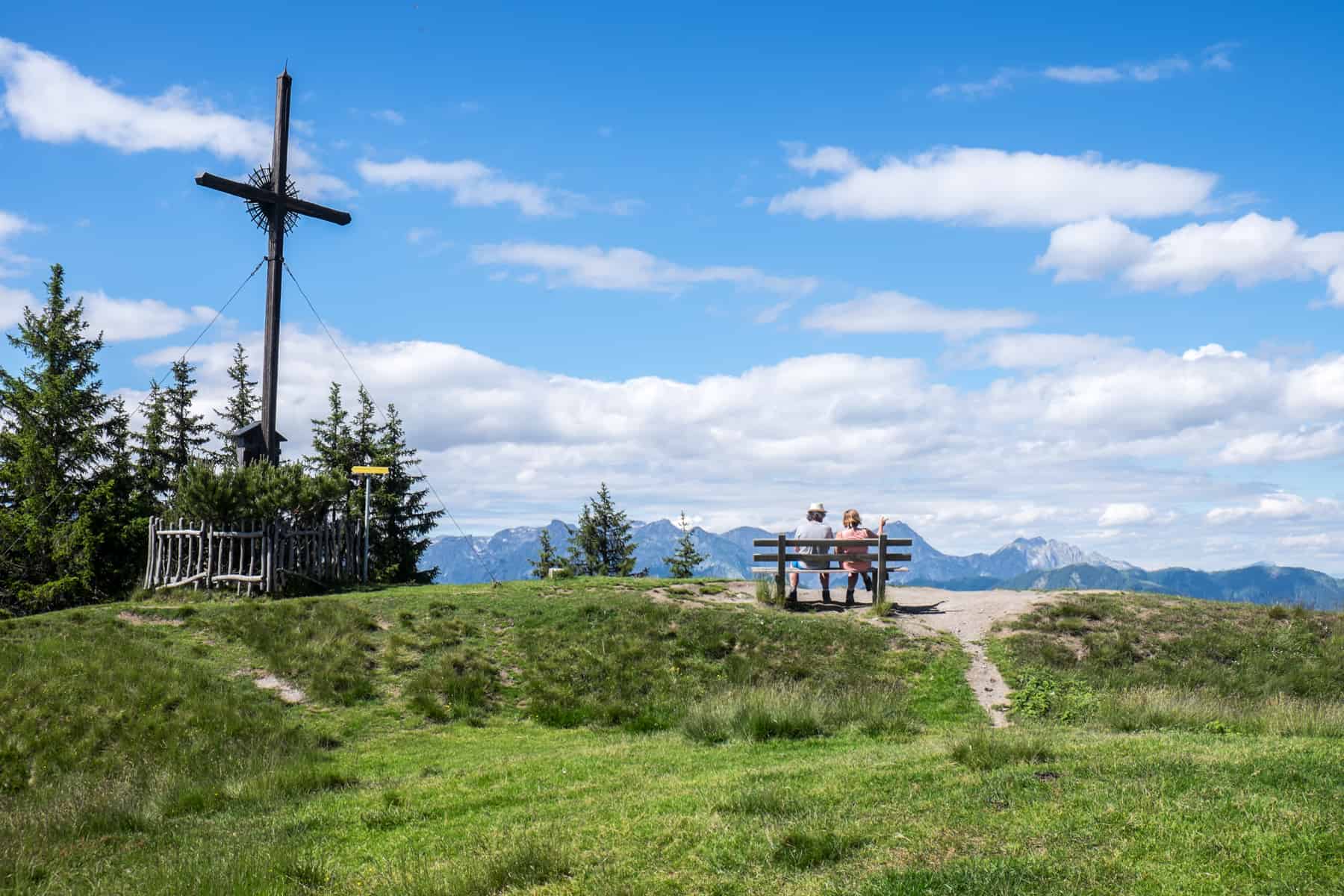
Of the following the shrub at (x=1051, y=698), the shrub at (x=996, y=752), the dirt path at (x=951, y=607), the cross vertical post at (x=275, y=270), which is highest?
the cross vertical post at (x=275, y=270)

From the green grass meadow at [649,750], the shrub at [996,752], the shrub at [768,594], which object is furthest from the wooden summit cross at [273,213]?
the shrub at [996,752]

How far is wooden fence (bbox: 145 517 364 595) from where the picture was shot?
26.7 m

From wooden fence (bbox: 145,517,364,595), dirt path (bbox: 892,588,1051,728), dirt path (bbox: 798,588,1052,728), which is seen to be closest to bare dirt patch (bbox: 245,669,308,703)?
wooden fence (bbox: 145,517,364,595)

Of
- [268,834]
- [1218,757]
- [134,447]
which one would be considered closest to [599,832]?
[268,834]

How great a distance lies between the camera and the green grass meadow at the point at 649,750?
6.96 metres

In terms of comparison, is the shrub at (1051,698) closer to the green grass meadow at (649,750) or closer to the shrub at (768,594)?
the green grass meadow at (649,750)

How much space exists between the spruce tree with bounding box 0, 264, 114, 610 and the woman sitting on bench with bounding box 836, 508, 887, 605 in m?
26.0

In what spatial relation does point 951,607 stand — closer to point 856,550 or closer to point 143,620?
point 856,550

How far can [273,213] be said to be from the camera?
31766mm

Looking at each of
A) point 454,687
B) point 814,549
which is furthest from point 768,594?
point 454,687

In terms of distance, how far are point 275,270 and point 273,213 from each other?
2043 millimetres

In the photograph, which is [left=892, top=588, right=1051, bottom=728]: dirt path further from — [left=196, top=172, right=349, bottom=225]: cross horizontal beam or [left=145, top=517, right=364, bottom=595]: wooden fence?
[left=196, top=172, right=349, bottom=225]: cross horizontal beam

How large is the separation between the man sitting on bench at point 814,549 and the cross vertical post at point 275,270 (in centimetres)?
1811

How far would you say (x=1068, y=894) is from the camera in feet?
19.4
